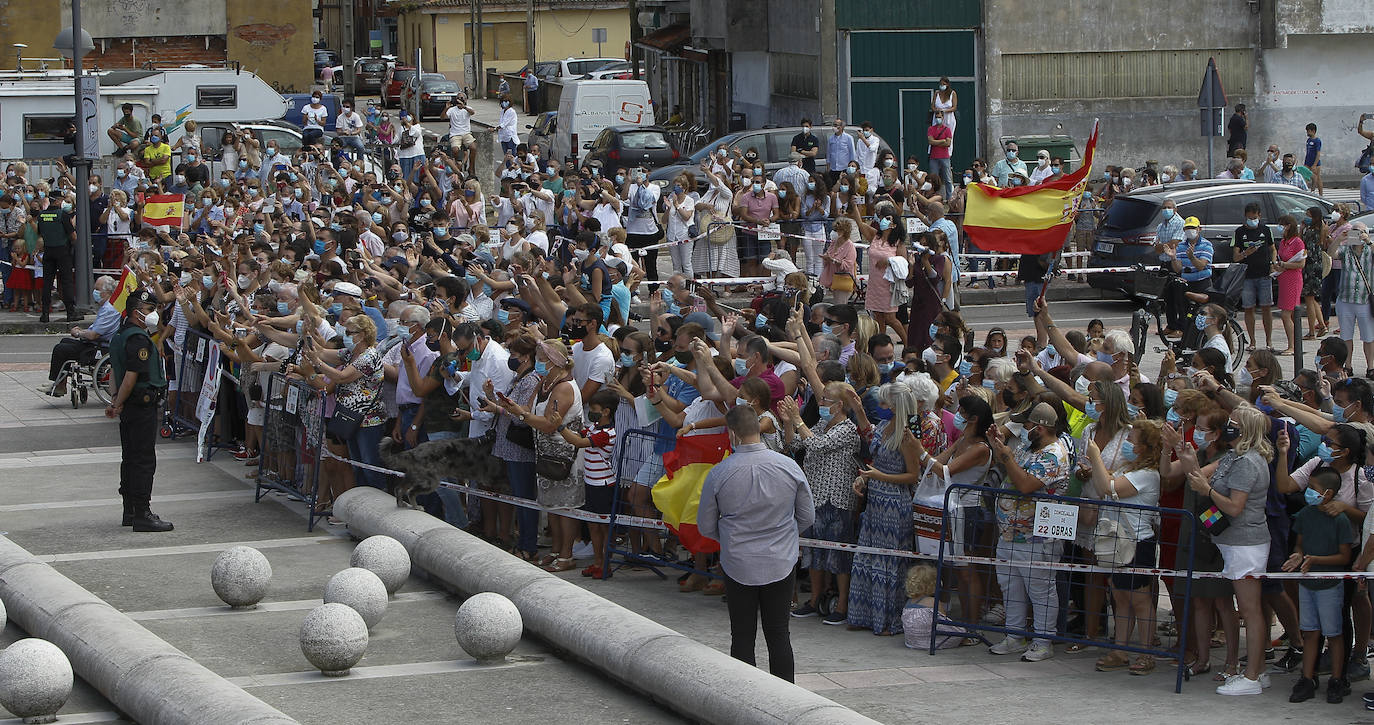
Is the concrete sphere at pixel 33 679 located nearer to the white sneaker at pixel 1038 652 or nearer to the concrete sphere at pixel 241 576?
the concrete sphere at pixel 241 576

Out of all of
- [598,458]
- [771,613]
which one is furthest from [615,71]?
[771,613]

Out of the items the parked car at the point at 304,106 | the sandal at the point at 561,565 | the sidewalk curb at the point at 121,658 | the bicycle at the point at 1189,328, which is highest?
the parked car at the point at 304,106

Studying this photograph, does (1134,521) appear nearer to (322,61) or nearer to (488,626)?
(488,626)

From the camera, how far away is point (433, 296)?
701 inches

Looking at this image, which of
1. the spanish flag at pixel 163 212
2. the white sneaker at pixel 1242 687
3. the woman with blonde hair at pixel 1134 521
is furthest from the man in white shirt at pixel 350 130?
the white sneaker at pixel 1242 687

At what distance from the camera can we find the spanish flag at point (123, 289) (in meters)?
19.2

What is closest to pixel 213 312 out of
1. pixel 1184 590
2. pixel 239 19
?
pixel 1184 590

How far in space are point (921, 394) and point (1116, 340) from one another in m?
2.03

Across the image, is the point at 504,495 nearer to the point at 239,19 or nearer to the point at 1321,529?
the point at 1321,529

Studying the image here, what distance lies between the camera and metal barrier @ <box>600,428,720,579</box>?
41.7ft

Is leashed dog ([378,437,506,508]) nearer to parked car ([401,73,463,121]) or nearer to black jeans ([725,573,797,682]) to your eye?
black jeans ([725,573,797,682])

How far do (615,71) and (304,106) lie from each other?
1470 cm

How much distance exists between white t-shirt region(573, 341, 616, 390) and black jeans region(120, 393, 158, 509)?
3.39m

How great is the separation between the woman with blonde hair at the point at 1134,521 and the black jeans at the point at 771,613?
79.3 inches
